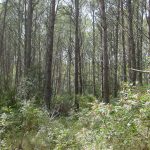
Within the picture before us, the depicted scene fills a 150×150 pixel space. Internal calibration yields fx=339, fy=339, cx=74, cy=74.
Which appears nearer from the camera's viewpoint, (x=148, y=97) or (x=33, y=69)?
(x=148, y=97)

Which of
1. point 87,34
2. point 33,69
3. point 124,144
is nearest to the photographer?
point 124,144

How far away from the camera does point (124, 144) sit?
5.32 m

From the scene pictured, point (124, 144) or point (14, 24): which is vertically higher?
point (14, 24)

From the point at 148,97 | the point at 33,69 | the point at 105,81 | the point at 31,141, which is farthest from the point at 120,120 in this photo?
the point at 33,69

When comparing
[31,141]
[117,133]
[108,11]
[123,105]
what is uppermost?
[108,11]

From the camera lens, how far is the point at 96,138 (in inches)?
217

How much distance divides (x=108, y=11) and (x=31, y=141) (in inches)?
660

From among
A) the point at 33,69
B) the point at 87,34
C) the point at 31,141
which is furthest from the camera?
the point at 87,34

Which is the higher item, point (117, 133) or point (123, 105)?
point (123, 105)

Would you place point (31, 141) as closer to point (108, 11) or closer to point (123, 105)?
point (123, 105)

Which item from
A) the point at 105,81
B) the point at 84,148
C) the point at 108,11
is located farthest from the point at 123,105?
the point at 108,11

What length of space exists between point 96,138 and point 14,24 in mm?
27095

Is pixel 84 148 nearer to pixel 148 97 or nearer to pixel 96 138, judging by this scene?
pixel 96 138

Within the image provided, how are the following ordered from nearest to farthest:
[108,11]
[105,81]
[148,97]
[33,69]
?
[148,97] → [105,81] → [33,69] → [108,11]
